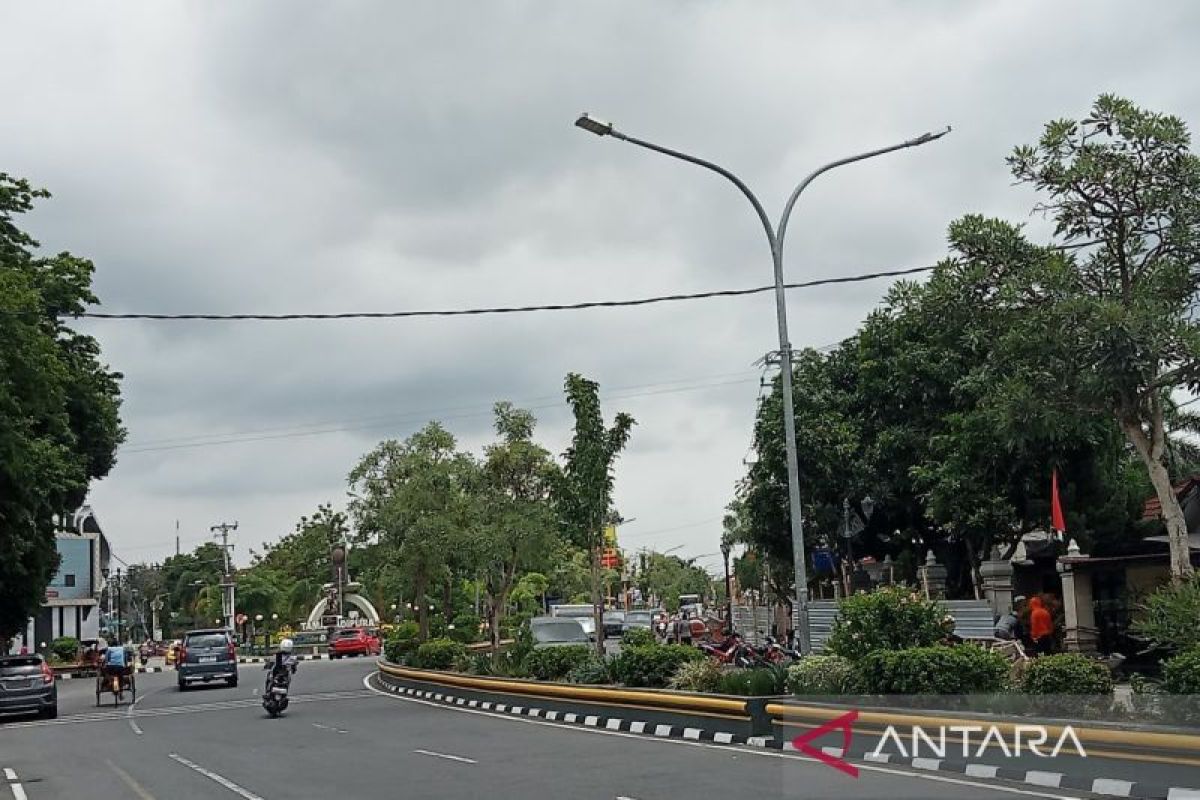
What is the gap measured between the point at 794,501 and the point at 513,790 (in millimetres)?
8034

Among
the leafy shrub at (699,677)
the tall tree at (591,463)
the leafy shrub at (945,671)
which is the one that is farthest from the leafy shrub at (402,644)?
the leafy shrub at (945,671)

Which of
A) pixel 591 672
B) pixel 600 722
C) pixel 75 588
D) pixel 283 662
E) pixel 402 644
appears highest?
pixel 75 588

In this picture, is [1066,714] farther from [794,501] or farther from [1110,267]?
[1110,267]

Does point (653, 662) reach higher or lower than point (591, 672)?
higher

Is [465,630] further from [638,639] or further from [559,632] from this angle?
[638,639]

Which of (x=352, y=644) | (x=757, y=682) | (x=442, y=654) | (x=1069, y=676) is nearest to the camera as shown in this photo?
(x=1069, y=676)

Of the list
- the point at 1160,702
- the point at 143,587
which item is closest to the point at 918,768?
the point at 1160,702

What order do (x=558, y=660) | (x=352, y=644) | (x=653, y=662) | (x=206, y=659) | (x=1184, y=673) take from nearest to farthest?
(x=1184, y=673) → (x=653, y=662) → (x=558, y=660) → (x=206, y=659) → (x=352, y=644)

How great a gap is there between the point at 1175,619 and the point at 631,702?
31.0 feet

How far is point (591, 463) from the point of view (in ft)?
99.6

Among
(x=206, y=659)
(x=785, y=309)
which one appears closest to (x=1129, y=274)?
(x=785, y=309)

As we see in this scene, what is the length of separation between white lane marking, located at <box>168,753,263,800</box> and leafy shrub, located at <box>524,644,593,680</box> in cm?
858

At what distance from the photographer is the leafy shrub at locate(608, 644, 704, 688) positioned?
22.6 metres

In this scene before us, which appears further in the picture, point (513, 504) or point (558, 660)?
point (513, 504)
